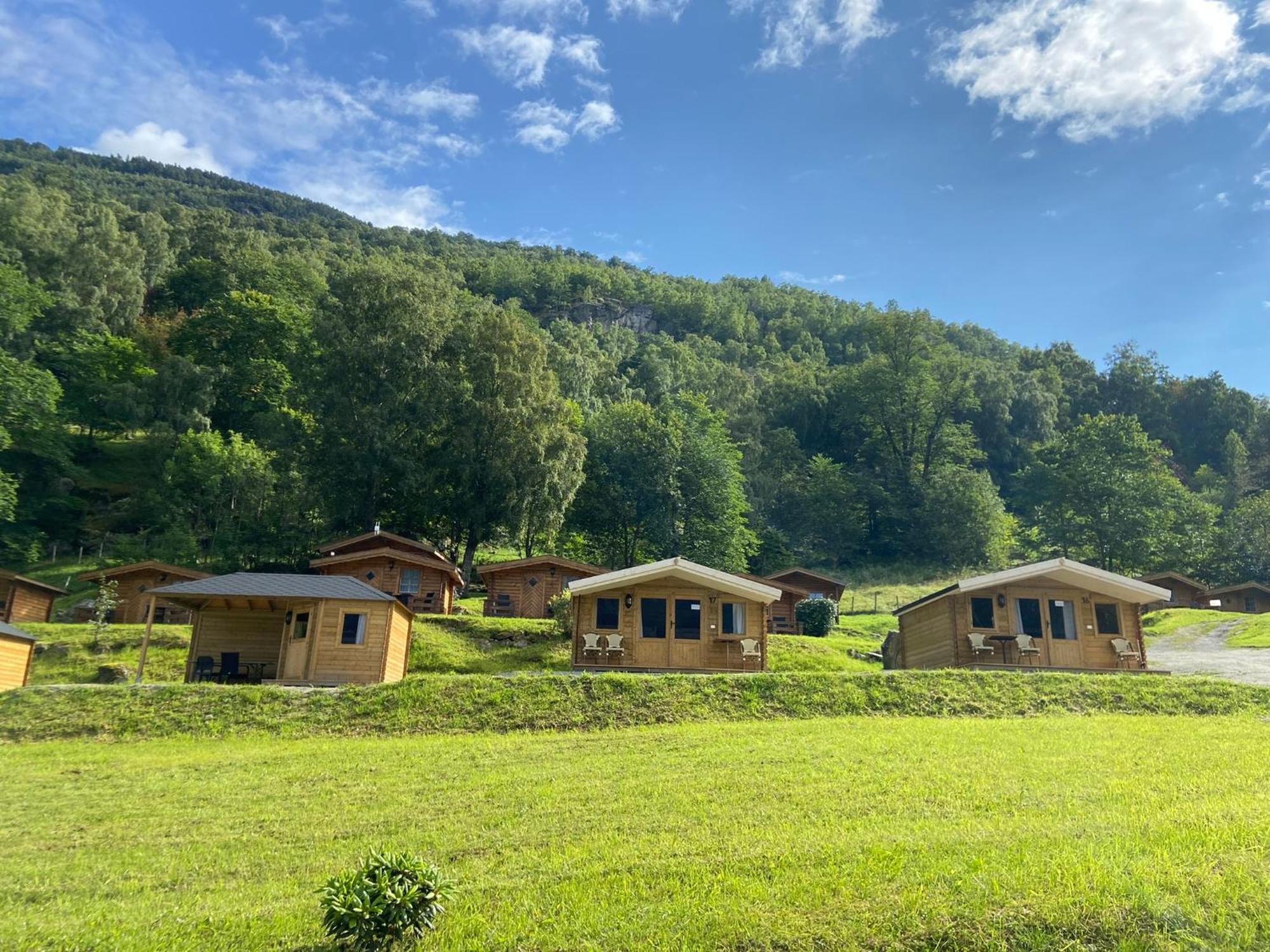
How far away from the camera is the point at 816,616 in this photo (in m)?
33.7

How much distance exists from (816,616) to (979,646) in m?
11.9

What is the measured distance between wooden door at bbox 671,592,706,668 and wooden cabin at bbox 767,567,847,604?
18170 millimetres

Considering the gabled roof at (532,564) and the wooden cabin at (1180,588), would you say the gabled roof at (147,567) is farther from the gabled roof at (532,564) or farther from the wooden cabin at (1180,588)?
the wooden cabin at (1180,588)

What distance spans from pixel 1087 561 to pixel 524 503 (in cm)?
3590

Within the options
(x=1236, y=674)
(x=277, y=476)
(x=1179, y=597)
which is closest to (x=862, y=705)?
(x=1236, y=674)

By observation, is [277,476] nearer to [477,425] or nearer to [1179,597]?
[477,425]

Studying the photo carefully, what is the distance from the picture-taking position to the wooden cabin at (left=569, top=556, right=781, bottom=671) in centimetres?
2133

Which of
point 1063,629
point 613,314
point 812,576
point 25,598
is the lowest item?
point 1063,629

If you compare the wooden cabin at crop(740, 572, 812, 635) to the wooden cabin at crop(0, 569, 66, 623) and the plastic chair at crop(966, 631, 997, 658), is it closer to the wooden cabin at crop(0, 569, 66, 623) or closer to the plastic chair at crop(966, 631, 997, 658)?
the plastic chair at crop(966, 631, 997, 658)

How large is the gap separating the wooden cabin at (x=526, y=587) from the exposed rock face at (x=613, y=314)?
221 ft

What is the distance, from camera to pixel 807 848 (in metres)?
7.72

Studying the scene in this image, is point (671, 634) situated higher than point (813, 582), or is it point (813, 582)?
point (813, 582)

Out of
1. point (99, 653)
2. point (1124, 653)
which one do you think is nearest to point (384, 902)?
point (1124, 653)

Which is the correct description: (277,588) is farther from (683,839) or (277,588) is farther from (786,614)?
(786,614)
